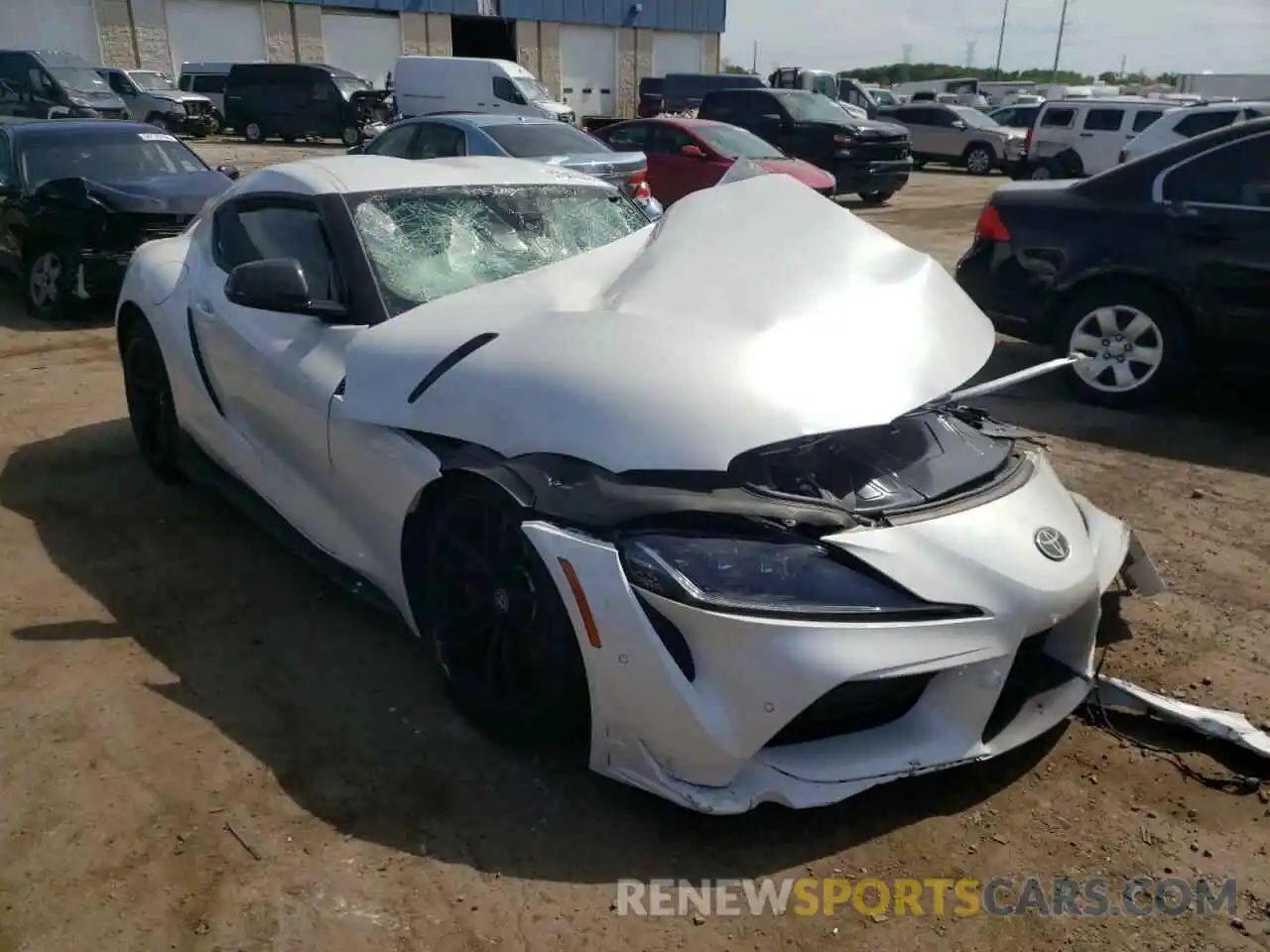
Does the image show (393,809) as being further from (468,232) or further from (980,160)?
(980,160)

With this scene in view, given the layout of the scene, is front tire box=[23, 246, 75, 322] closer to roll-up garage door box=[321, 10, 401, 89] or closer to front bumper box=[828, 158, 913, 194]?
front bumper box=[828, 158, 913, 194]

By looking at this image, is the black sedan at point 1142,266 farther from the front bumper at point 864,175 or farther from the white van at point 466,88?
the white van at point 466,88

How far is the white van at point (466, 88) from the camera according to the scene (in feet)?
83.5

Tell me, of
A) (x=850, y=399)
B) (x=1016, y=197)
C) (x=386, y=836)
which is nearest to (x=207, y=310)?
(x=386, y=836)

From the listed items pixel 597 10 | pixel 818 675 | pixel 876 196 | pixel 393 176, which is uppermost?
pixel 597 10

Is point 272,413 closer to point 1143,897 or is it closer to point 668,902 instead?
point 668,902

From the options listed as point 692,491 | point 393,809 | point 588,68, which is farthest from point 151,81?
point 692,491

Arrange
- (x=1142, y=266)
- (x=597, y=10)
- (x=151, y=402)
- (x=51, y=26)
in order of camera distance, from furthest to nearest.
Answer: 1. (x=597, y=10)
2. (x=51, y=26)
3. (x=1142, y=266)
4. (x=151, y=402)

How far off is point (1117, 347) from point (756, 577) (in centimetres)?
455

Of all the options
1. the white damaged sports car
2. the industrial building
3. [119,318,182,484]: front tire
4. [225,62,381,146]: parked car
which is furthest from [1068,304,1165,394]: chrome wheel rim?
the industrial building

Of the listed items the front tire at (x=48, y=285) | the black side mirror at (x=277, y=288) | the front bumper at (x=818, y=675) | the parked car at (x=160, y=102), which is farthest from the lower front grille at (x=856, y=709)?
the parked car at (x=160, y=102)

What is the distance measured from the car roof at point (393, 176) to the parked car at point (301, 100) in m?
26.3

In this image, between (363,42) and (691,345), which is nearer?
(691,345)

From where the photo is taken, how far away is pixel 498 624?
287 centimetres
